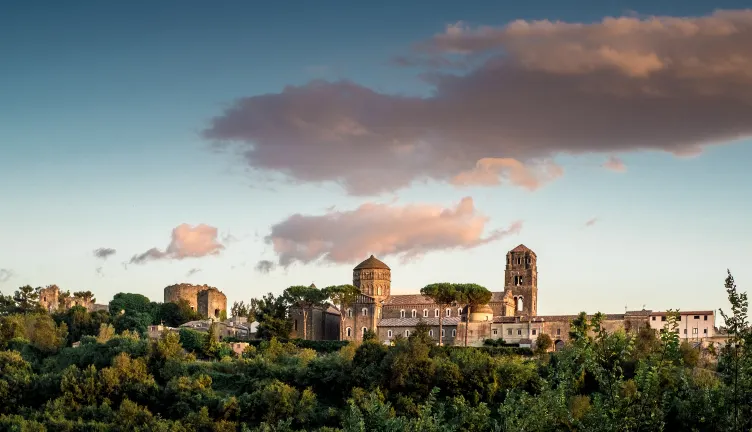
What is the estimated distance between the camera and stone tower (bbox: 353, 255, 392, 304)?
2963 inches

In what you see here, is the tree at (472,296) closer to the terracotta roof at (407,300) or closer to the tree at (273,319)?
the terracotta roof at (407,300)

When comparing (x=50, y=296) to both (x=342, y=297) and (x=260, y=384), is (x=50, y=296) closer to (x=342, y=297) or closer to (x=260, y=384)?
(x=342, y=297)

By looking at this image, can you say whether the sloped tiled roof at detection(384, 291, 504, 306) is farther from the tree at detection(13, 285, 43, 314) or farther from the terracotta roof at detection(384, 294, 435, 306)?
the tree at detection(13, 285, 43, 314)

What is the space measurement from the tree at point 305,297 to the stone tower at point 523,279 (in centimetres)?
1424

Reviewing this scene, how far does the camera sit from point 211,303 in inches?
3383

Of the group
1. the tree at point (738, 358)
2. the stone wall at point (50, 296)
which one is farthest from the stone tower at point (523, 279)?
the tree at point (738, 358)

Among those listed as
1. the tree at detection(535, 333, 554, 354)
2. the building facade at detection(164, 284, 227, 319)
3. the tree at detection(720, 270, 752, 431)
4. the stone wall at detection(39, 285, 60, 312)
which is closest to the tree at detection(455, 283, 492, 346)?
the tree at detection(535, 333, 554, 354)

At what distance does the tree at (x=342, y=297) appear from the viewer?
6850cm

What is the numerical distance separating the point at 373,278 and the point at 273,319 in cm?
1302

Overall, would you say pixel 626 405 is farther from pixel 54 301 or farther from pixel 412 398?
pixel 54 301

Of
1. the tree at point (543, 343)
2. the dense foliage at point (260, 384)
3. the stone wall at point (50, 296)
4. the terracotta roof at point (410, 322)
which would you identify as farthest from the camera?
the stone wall at point (50, 296)

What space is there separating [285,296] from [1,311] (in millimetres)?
26382

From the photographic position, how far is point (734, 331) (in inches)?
497

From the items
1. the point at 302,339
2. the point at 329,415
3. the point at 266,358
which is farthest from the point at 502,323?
the point at 329,415
